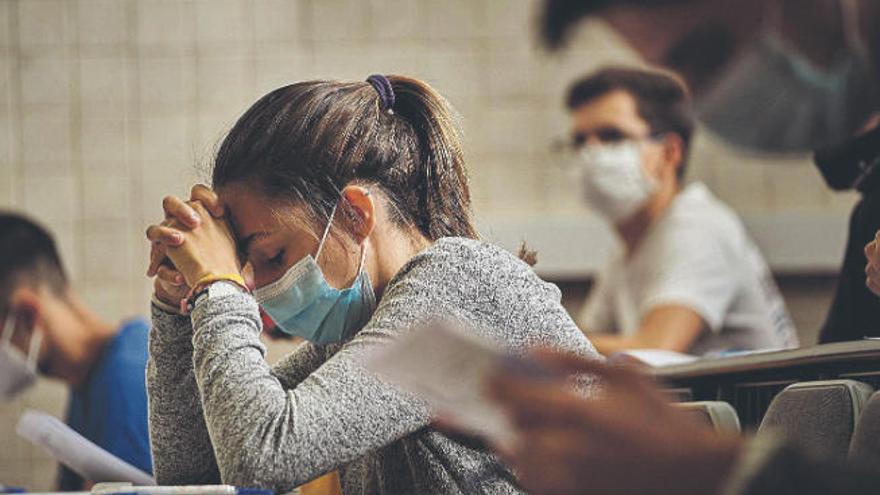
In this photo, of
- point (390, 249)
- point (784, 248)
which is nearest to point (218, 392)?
point (390, 249)

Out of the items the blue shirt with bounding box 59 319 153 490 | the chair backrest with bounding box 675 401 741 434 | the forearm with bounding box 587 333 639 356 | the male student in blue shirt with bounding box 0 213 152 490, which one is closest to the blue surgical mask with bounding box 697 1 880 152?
the chair backrest with bounding box 675 401 741 434

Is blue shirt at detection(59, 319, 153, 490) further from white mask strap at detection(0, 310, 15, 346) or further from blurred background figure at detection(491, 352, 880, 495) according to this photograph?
blurred background figure at detection(491, 352, 880, 495)

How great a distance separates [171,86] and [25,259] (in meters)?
1.18

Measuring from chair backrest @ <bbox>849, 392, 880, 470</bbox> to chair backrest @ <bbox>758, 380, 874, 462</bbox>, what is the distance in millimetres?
59

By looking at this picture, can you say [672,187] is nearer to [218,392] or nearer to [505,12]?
[505,12]

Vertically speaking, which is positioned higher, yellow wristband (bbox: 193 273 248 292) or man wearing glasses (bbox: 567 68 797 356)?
yellow wristband (bbox: 193 273 248 292)

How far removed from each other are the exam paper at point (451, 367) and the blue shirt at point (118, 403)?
7.48 ft

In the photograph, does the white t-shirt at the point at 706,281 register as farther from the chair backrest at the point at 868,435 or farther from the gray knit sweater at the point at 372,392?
the chair backrest at the point at 868,435

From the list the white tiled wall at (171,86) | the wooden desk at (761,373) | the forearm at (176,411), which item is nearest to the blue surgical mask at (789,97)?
the wooden desk at (761,373)

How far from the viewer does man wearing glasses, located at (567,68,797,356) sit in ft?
12.6

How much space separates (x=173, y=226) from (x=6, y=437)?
129 inches

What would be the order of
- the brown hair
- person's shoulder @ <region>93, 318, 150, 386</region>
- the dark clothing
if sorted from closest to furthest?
the brown hair
the dark clothing
person's shoulder @ <region>93, 318, 150, 386</region>

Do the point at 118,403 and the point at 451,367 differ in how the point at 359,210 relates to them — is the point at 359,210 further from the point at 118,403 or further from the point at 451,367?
the point at 118,403

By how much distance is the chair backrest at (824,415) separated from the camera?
1.40 metres
